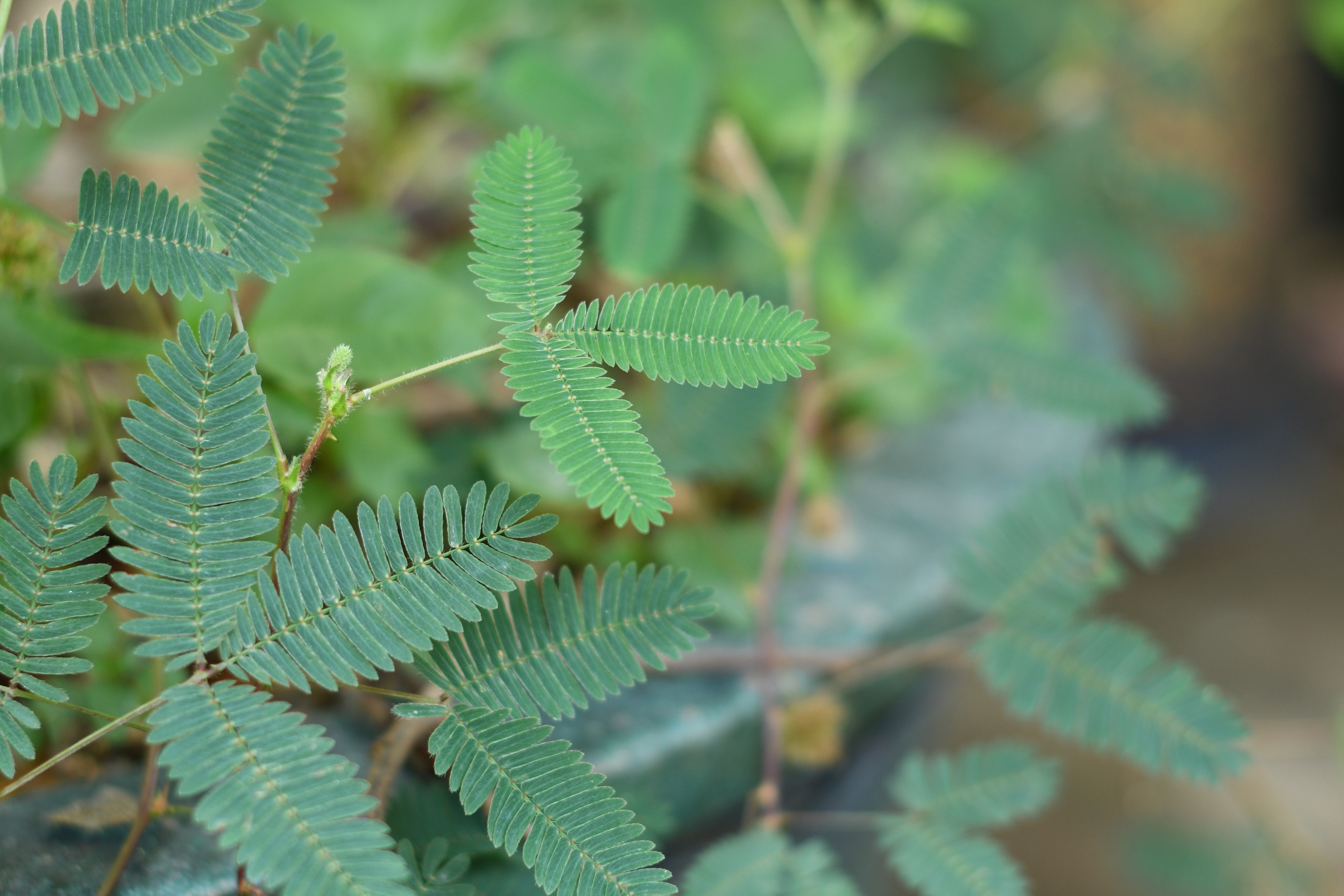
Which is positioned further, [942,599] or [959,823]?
[942,599]

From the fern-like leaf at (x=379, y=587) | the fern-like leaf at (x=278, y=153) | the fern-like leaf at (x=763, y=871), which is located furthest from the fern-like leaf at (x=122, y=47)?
the fern-like leaf at (x=763, y=871)

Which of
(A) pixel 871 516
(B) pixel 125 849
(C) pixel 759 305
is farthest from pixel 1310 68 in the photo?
(B) pixel 125 849

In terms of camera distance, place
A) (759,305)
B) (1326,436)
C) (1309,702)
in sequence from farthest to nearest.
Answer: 1. (1326,436)
2. (1309,702)
3. (759,305)

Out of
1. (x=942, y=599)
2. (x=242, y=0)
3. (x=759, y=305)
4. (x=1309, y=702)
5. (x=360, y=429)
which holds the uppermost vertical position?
(x=242, y=0)

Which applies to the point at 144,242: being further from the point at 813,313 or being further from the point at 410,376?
the point at 813,313

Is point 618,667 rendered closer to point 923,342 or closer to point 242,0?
point 242,0

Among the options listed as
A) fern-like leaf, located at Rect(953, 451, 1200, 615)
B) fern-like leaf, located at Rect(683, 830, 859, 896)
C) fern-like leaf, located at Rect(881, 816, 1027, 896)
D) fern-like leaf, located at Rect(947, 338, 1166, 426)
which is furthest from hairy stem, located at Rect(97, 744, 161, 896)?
fern-like leaf, located at Rect(947, 338, 1166, 426)

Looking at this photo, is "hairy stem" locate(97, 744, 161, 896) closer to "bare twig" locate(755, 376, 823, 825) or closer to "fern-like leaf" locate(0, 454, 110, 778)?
"fern-like leaf" locate(0, 454, 110, 778)
